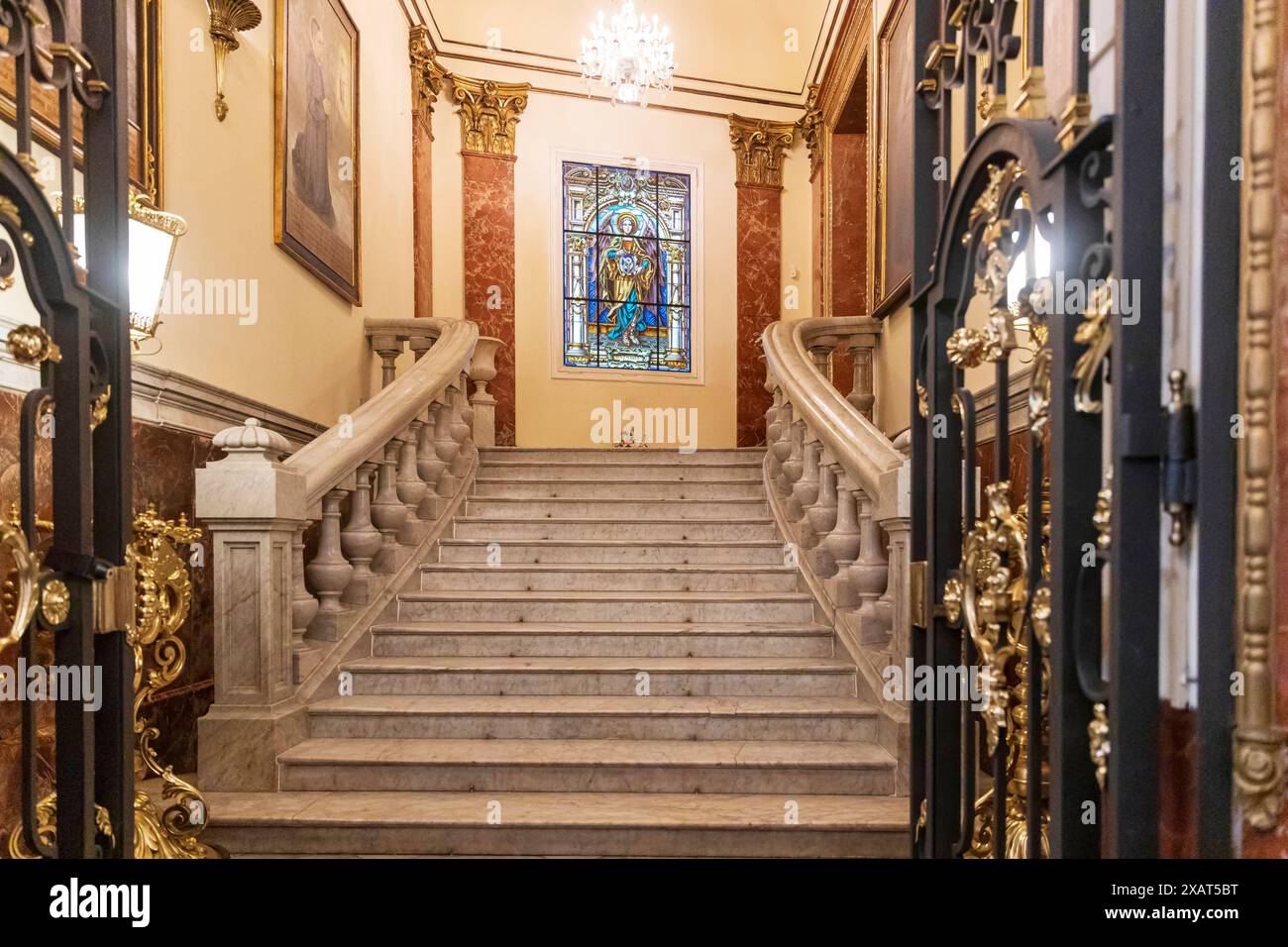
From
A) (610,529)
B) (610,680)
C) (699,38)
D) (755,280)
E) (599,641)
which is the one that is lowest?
(610,680)

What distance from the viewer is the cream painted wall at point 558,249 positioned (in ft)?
30.2

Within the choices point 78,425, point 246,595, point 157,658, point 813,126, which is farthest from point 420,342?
point 78,425

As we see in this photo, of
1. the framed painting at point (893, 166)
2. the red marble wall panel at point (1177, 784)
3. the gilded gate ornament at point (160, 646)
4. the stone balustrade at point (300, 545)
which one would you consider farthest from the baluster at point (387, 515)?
the red marble wall panel at point (1177, 784)

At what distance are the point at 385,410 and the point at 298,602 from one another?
132 cm

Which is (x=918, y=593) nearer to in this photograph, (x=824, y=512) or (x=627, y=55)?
(x=824, y=512)

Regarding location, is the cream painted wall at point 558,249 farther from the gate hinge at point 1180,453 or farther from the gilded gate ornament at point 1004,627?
the gate hinge at point 1180,453

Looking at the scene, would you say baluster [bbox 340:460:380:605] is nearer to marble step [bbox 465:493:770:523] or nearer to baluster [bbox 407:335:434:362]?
marble step [bbox 465:493:770:523]

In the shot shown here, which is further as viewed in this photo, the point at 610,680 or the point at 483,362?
the point at 483,362

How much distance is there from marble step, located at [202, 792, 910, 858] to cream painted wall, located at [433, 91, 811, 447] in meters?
6.47

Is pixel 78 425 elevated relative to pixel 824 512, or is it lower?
elevated

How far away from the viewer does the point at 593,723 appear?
12.5 feet

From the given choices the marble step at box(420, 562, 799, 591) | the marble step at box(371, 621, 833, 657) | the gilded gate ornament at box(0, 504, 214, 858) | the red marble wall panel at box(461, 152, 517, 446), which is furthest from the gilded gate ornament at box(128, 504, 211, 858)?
the red marble wall panel at box(461, 152, 517, 446)

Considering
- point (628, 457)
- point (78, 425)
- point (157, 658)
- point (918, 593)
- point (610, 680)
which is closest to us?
point (78, 425)
